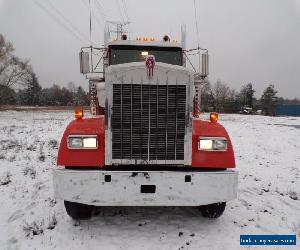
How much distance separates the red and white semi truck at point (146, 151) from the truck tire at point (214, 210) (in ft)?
2.36

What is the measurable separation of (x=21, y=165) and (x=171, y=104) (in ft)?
19.3

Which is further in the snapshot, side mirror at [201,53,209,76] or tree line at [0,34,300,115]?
tree line at [0,34,300,115]

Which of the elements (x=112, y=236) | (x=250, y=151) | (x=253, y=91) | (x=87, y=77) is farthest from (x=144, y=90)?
(x=253, y=91)

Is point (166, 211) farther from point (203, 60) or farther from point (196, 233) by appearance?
point (203, 60)

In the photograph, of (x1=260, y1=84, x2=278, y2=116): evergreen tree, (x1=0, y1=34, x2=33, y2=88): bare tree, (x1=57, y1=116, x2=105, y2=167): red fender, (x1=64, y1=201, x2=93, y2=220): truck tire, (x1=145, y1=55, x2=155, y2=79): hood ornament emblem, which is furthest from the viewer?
(x1=260, y1=84, x2=278, y2=116): evergreen tree

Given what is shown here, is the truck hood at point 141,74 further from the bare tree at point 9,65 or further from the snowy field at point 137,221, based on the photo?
the bare tree at point 9,65

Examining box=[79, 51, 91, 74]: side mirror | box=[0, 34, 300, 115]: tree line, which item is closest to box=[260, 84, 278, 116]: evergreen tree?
box=[0, 34, 300, 115]: tree line

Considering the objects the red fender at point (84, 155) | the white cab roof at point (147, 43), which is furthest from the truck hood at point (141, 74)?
the white cab roof at point (147, 43)

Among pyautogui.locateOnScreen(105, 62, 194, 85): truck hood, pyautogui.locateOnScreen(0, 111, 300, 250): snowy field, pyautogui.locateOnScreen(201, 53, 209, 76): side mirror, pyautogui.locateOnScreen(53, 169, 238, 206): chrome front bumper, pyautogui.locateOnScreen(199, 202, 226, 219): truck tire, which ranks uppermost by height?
pyautogui.locateOnScreen(201, 53, 209, 76): side mirror

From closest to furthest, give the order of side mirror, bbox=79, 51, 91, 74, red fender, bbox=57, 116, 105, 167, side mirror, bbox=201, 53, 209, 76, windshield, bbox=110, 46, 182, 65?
1. red fender, bbox=57, 116, 105, 167
2. side mirror, bbox=79, 51, 91, 74
3. windshield, bbox=110, 46, 182, 65
4. side mirror, bbox=201, 53, 209, 76

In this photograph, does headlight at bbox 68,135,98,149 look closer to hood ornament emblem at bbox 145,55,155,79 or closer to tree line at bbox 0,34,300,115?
hood ornament emblem at bbox 145,55,155,79

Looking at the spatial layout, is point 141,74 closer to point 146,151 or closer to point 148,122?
point 148,122

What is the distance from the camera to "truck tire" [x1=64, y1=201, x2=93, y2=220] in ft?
16.5

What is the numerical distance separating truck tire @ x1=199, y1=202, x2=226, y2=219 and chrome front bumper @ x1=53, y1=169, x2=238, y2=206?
90cm
